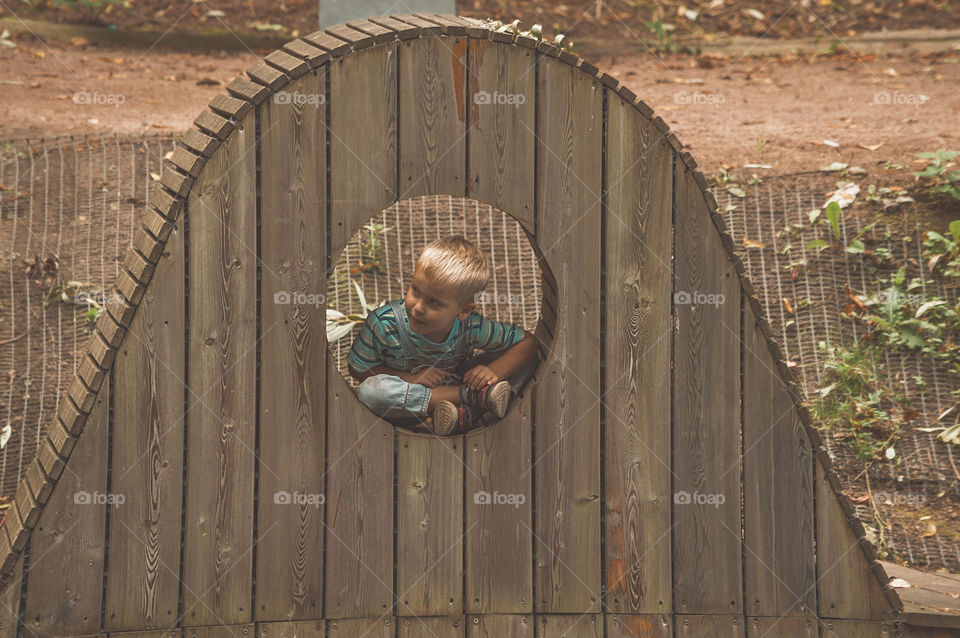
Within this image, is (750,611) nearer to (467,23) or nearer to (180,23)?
(467,23)

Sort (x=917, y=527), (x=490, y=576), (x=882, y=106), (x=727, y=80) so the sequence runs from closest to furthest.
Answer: (x=490, y=576), (x=917, y=527), (x=882, y=106), (x=727, y=80)

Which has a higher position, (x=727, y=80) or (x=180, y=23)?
(x=180, y=23)

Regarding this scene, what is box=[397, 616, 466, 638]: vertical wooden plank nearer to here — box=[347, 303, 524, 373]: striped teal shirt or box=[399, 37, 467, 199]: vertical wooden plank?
box=[347, 303, 524, 373]: striped teal shirt

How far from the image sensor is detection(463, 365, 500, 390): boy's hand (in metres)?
3.54

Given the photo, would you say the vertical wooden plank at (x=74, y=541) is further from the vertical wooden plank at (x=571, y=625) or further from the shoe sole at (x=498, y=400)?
the vertical wooden plank at (x=571, y=625)

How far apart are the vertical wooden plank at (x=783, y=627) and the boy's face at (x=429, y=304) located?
1.45m

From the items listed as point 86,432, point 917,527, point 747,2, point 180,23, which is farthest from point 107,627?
point 747,2

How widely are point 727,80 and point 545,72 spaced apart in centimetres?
588

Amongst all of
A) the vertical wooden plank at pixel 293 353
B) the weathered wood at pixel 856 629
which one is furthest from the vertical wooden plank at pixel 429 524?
the weathered wood at pixel 856 629

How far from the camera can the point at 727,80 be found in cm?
860

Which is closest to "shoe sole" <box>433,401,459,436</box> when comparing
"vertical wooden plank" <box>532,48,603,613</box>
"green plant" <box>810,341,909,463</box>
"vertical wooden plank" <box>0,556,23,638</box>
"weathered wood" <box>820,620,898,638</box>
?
"vertical wooden plank" <box>532,48,603,613</box>

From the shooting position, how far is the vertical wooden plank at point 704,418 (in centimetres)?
330

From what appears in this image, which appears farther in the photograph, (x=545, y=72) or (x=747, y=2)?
(x=747, y=2)

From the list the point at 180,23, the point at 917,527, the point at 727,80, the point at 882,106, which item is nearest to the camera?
the point at 917,527
